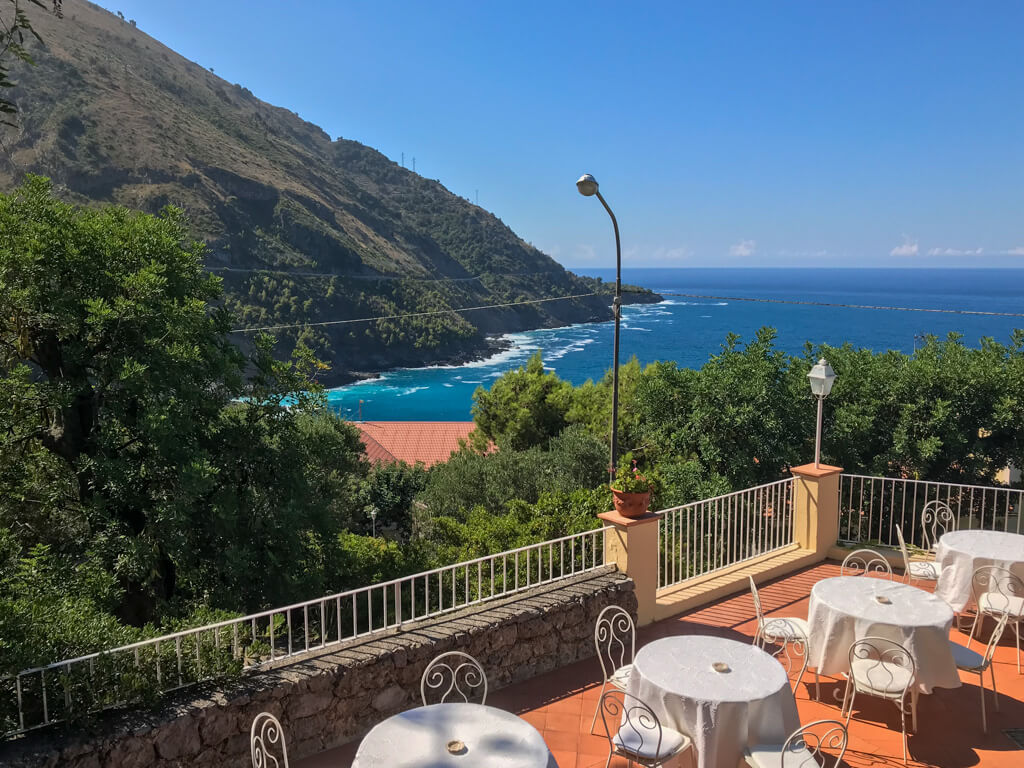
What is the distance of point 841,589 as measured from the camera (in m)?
4.50

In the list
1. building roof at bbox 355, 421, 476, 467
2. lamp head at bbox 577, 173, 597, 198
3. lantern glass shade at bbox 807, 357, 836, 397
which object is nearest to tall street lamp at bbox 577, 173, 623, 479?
lamp head at bbox 577, 173, 597, 198

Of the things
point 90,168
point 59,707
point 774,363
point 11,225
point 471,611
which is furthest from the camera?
point 90,168

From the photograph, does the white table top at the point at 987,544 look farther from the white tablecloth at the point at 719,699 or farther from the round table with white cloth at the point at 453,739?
the round table with white cloth at the point at 453,739

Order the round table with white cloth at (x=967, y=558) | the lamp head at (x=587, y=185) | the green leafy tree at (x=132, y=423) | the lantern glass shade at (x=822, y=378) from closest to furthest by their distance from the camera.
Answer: the round table with white cloth at (x=967, y=558)
the lantern glass shade at (x=822, y=378)
the green leafy tree at (x=132, y=423)
the lamp head at (x=587, y=185)

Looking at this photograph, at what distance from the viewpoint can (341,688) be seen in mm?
4090

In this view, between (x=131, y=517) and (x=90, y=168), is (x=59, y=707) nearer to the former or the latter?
(x=131, y=517)

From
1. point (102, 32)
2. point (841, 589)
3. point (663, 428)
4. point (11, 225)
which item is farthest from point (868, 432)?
point (102, 32)

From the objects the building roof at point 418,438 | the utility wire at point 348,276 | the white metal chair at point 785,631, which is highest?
the utility wire at point 348,276

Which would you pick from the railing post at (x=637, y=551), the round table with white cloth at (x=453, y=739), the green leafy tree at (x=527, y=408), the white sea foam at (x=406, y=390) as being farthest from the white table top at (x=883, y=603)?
the white sea foam at (x=406, y=390)

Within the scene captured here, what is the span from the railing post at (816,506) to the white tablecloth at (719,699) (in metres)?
3.75

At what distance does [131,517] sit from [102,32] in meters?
119

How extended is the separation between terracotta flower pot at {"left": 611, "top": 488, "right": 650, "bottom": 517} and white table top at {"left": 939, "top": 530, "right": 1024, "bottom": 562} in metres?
2.38

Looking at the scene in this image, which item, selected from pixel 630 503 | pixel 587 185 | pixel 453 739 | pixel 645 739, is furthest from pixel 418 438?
pixel 453 739

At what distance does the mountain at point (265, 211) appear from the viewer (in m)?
69.9
